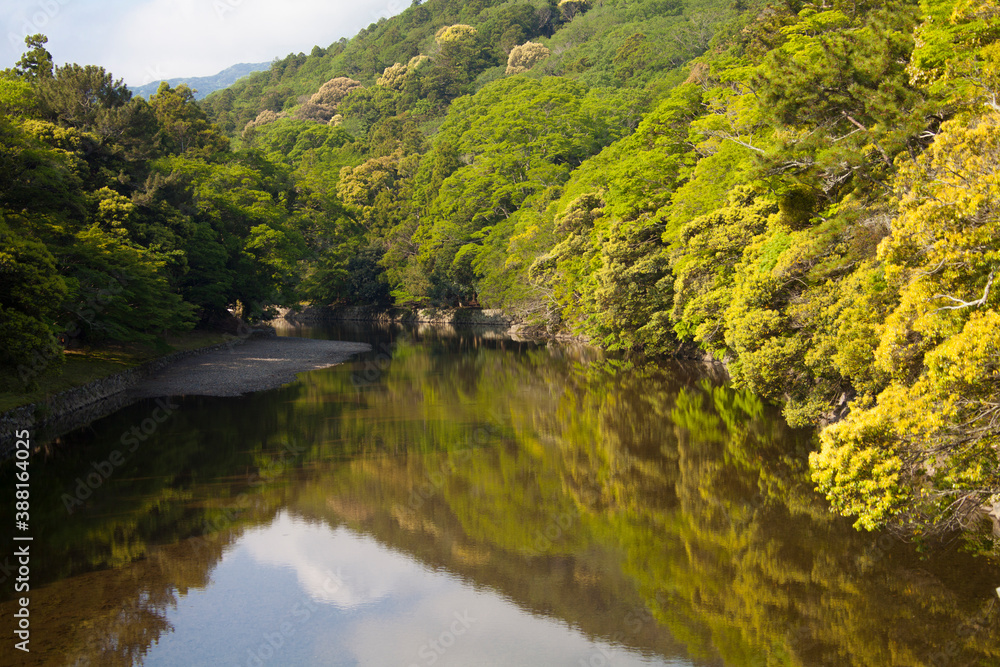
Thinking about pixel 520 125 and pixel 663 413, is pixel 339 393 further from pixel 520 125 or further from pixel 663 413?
pixel 520 125

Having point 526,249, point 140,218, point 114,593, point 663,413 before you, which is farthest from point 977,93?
point 526,249

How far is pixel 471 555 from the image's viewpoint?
1266cm

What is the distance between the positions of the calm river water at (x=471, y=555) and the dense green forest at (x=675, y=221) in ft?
5.39

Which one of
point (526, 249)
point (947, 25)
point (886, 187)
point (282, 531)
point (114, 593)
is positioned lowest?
point (526, 249)

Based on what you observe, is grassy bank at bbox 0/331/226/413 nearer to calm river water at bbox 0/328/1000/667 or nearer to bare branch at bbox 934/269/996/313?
calm river water at bbox 0/328/1000/667

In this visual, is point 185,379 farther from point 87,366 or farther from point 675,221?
point 675,221

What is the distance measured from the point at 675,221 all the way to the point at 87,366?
24359 millimetres

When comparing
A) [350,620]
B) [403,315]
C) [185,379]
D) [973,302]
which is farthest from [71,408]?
[403,315]

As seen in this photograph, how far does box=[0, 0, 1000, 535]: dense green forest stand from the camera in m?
9.28

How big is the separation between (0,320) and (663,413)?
60.8 feet

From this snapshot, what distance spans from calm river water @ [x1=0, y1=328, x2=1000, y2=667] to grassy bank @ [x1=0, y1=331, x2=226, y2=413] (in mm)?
1852

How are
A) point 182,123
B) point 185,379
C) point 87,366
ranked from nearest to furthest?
1. point 87,366
2. point 185,379
3. point 182,123

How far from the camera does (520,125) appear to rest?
66250mm

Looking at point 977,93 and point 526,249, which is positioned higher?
point 977,93
